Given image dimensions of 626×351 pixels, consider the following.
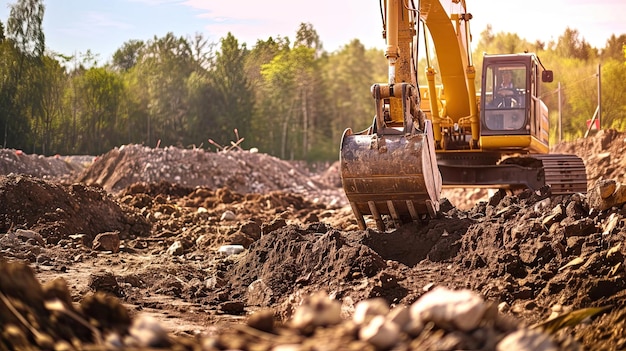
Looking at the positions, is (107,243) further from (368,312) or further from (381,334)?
(381,334)

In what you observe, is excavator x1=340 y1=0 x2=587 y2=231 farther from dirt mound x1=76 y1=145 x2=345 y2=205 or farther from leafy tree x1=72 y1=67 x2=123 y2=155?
leafy tree x1=72 y1=67 x2=123 y2=155

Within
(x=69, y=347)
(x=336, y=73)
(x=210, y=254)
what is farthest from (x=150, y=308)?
(x=336, y=73)

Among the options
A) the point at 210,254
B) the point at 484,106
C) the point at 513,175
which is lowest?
the point at 210,254

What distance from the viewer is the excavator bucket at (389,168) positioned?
8.04m

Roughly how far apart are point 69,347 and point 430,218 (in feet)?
19.7

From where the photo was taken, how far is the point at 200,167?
2711 cm

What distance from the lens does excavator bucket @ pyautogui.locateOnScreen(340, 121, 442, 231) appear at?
316 inches

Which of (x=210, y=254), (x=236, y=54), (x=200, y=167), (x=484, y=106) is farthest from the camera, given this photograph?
(x=236, y=54)

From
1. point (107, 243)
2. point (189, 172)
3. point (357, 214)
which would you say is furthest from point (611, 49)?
point (357, 214)

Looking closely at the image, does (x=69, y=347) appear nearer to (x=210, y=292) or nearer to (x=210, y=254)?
(x=210, y=292)

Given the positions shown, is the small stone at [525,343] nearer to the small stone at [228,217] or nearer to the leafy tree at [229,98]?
the small stone at [228,217]

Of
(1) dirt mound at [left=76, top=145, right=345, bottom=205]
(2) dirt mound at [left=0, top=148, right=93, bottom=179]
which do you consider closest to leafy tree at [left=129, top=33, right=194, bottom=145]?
(2) dirt mound at [left=0, top=148, right=93, bottom=179]

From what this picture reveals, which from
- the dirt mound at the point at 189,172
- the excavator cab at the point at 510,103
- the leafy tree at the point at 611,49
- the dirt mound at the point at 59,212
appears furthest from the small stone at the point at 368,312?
the leafy tree at the point at 611,49

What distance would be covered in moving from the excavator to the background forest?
52.6ft
